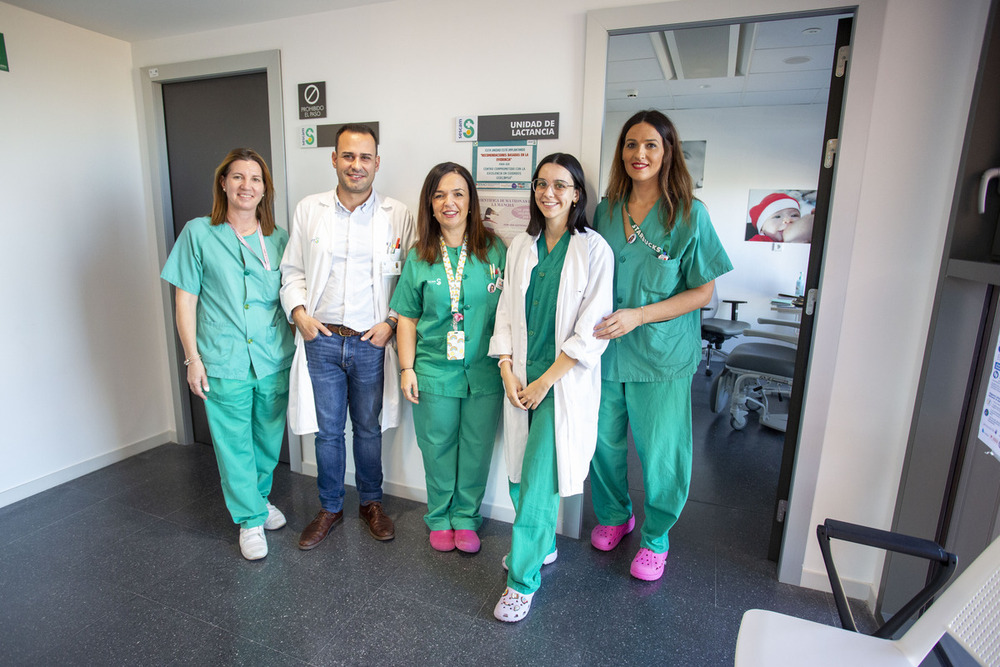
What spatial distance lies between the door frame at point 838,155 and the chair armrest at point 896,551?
2.80ft

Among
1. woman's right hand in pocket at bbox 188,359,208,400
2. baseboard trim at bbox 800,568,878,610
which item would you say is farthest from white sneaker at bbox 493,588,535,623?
woman's right hand in pocket at bbox 188,359,208,400

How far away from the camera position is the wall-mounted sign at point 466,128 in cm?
234

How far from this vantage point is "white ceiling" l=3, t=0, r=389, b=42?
2443mm

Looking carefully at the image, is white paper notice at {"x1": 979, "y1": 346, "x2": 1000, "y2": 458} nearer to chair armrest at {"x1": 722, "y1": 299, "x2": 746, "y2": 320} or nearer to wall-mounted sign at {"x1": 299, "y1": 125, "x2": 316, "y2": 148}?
wall-mounted sign at {"x1": 299, "y1": 125, "x2": 316, "y2": 148}

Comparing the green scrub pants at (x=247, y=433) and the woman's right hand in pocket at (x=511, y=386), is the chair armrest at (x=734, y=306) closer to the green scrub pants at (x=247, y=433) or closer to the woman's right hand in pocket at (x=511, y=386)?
the woman's right hand in pocket at (x=511, y=386)

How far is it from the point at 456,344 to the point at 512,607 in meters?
0.97

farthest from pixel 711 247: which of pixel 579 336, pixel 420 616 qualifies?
pixel 420 616

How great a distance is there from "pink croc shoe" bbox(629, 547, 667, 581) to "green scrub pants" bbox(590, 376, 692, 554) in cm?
2

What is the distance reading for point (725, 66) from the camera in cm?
407

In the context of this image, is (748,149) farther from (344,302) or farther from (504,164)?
(344,302)

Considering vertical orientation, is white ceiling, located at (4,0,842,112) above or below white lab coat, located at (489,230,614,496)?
above

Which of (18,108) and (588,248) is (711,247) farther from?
(18,108)

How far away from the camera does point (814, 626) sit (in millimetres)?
1258

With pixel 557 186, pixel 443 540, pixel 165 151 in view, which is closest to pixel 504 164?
pixel 557 186
